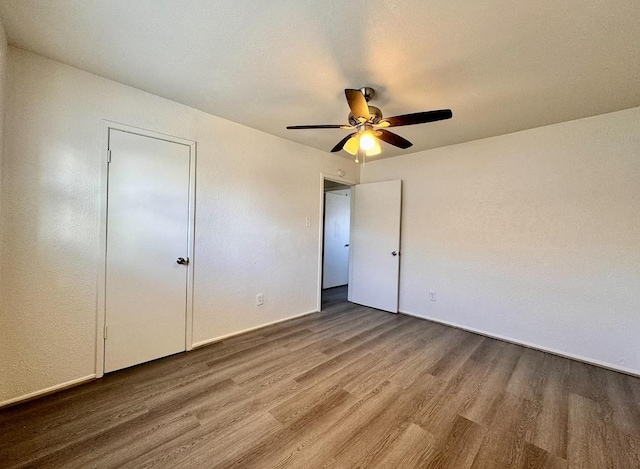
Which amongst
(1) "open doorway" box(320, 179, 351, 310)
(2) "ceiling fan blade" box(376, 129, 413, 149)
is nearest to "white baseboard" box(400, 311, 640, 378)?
(1) "open doorway" box(320, 179, 351, 310)

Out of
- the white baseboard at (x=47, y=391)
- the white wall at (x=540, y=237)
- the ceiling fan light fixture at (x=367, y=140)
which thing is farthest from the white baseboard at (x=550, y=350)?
the white baseboard at (x=47, y=391)

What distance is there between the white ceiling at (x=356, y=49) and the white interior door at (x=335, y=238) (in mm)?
3158

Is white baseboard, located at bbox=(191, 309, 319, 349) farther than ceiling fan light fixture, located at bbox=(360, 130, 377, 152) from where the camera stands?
Yes

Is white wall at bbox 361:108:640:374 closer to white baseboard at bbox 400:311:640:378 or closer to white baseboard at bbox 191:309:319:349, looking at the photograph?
white baseboard at bbox 400:311:640:378

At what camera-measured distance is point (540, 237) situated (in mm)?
2721

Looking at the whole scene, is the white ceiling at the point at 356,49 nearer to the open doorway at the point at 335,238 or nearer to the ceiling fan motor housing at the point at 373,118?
the ceiling fan motor housing at the point at 373,118

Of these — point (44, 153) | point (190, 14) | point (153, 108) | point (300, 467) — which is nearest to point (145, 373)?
point (300, 467)

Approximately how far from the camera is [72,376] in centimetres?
192

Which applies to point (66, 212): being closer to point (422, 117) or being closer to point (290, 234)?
point (290, 234)

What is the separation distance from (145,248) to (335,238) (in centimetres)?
384

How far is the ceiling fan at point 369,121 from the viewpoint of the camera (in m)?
1.70

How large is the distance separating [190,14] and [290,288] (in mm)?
2812

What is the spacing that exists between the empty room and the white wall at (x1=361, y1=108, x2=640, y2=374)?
0.02 m

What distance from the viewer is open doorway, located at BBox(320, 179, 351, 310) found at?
5352 mm
